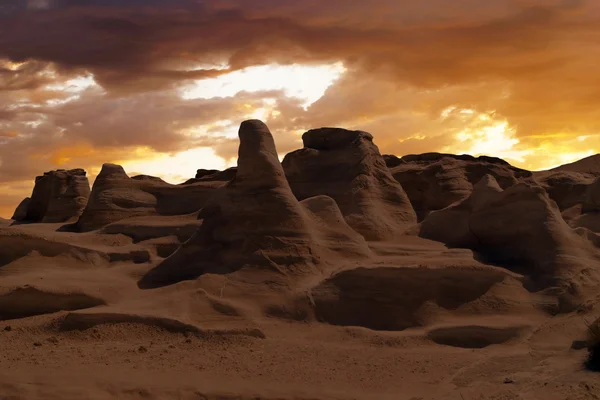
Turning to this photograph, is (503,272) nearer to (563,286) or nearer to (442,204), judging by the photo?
(563,286)

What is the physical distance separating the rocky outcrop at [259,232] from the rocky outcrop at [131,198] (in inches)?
326

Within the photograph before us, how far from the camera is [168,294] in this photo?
1176cm

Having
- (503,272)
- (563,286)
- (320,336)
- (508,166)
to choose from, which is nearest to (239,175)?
(320,336)

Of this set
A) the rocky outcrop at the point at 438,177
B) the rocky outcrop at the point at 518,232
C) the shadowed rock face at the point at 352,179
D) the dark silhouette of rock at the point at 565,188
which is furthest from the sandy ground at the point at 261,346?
the dark silhouette of rock at the point at 565,188

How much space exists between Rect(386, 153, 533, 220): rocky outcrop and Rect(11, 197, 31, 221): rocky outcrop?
1615 cm

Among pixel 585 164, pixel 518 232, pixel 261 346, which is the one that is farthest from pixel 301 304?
pixel 585 164

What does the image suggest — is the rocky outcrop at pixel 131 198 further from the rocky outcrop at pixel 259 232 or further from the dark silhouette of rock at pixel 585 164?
the dark silhouette of rock at pixel 585 164

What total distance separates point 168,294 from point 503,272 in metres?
5.69

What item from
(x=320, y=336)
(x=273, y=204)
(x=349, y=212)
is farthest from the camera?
(x=349, y=212)

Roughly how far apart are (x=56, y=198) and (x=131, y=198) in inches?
314

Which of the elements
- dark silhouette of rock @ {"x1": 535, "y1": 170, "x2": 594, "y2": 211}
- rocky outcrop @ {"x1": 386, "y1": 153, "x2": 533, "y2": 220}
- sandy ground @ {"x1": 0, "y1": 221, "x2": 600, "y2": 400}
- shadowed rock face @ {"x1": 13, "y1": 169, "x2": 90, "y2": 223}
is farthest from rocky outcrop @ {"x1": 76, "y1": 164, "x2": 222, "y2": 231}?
dark silhouette of rock @ {"x1": 535, "y1": 170, "x2": 594, "y2": 211}

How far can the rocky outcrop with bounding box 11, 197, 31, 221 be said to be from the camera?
Answer: 31781 mm

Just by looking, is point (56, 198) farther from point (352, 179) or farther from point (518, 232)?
point (518, 232)

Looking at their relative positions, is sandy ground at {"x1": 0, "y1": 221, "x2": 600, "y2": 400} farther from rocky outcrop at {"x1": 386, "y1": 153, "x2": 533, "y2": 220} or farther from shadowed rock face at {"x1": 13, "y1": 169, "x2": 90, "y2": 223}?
shadowed rock face at {"x1": 13, "y1": 169, "x2": 90, "y2": 223}
